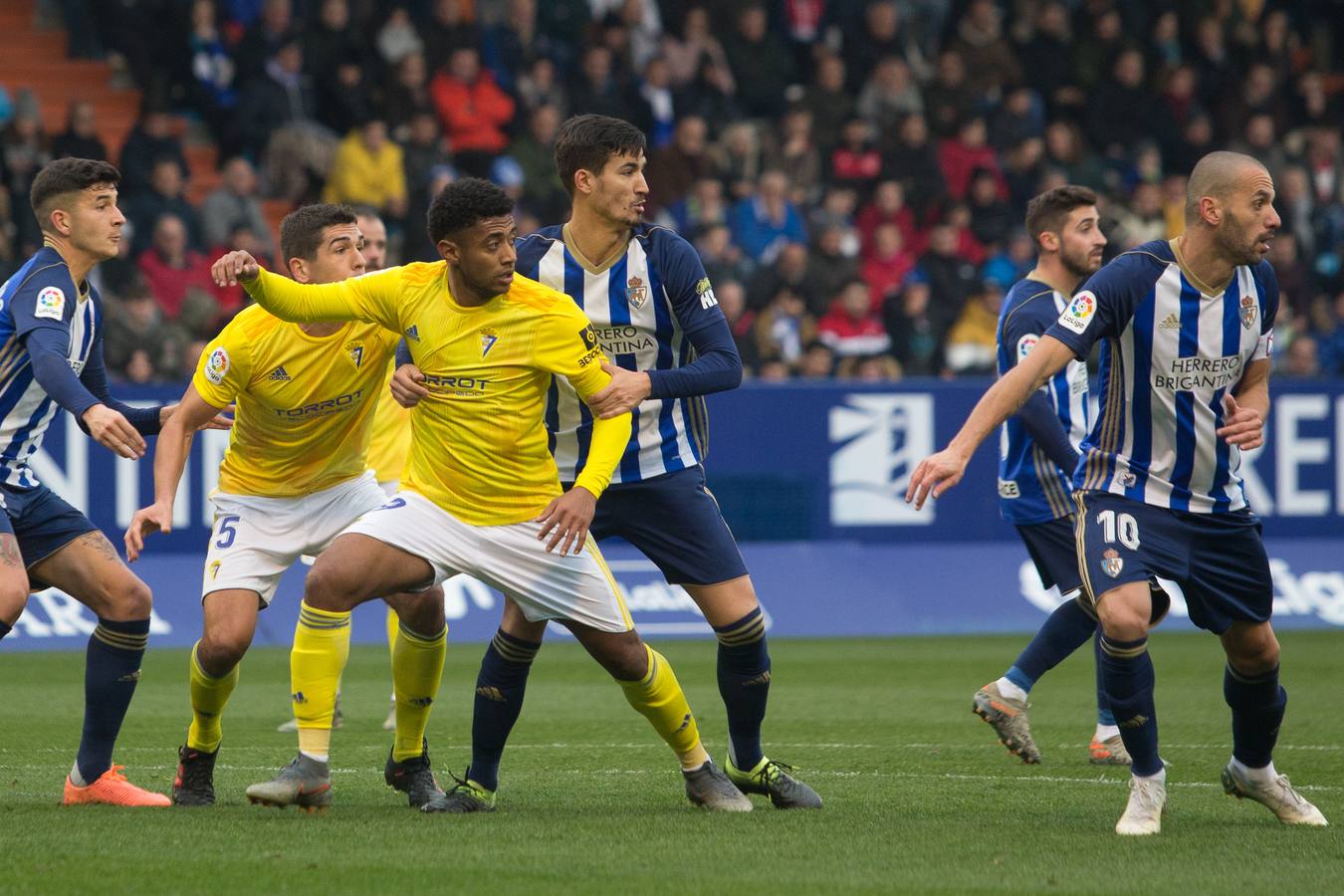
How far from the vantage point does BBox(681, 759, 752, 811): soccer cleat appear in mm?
6715

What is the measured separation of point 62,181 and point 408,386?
1.70 metres

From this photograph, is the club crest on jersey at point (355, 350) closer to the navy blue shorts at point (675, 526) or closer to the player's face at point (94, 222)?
the player's face at point (94, 222)

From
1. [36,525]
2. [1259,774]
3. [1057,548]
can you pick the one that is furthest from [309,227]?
[1259,774]

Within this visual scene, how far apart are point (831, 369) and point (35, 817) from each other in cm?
1137

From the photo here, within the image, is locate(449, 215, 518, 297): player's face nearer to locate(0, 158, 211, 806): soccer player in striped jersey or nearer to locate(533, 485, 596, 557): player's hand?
locate(533, 485, 596, 557): player's hand

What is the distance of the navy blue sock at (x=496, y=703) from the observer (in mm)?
6730

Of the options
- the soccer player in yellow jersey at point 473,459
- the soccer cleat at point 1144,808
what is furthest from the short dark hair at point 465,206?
the soccer cleat at point 1144,808

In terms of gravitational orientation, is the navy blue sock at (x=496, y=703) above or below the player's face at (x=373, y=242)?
below

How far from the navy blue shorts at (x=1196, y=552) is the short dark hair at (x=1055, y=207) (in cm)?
270

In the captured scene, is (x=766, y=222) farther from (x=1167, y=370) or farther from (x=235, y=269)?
(x=235, y=269)

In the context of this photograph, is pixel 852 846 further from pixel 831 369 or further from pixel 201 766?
pixel 831 369

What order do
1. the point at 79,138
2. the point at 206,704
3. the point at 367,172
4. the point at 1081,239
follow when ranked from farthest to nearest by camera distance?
the point at 367,172
the point at 79,138
the point at 1081,239
the point at 206,704

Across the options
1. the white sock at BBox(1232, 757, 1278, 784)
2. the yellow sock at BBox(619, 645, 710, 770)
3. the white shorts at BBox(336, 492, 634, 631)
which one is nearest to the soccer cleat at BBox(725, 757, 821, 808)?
the yellow sock at BBox(619, 645, 710, 770)

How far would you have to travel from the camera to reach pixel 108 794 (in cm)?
673
